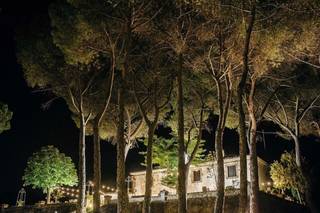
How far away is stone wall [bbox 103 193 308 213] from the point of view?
20469 millimetres

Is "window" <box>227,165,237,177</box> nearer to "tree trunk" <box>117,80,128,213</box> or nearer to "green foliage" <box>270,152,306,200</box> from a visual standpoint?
"green foliage" <box>270,152,306,200</box>

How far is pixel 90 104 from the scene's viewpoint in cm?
1898

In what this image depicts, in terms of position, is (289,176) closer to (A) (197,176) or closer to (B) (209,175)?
(B) (209,175)

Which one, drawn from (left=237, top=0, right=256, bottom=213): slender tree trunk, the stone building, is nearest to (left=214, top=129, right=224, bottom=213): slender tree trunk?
(left=237, top=0, right=256, bottom=213): slender tree trunk

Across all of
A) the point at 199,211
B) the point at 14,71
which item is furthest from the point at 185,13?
the point at 14,71

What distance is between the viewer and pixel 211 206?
20797mm

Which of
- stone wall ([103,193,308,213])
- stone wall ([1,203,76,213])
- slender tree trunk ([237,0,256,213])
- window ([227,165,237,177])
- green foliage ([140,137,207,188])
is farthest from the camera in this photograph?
window ([227,165,237,177])

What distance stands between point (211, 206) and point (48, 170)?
482 inches

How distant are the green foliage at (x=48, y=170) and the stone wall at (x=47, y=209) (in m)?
1.81

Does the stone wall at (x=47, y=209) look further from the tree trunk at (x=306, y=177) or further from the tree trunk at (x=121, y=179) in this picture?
the tree trunk at (x=306, y=177)

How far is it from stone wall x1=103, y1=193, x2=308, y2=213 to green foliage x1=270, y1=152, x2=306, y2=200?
3.78ft

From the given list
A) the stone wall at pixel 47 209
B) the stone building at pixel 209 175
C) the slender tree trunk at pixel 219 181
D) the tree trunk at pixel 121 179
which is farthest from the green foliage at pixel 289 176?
the tree trunk at pixel 121 179

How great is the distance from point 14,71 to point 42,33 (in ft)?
35.3

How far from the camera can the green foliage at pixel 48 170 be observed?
26969 mm
